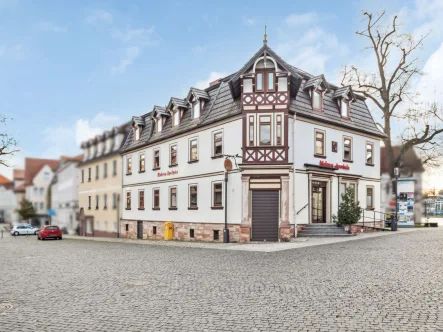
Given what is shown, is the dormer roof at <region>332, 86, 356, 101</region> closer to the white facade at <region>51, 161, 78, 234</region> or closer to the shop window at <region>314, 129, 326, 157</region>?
the shop window at <region>314, 129, 326, 157</region>

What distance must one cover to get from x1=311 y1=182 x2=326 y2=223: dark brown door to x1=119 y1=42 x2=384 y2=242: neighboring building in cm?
6

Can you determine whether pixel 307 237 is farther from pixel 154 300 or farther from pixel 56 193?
pixel 56 193

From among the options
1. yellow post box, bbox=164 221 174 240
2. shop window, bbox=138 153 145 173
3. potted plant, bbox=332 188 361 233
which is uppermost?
shop window, bbox=138 153 145 173

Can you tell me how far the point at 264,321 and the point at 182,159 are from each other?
25099 mm

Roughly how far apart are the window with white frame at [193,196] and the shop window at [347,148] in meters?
10.2

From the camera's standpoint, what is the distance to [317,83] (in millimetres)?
28141

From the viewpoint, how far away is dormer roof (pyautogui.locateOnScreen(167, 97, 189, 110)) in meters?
32.8

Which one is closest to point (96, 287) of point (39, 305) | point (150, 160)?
point (39, 305)

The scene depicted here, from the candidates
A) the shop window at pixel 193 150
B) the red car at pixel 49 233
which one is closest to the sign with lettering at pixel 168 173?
the shop window at pixel 193 150

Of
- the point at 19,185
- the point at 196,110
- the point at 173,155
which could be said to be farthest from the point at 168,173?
the point at 19,185

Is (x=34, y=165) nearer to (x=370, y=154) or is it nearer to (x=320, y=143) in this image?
(x=370, y=154)

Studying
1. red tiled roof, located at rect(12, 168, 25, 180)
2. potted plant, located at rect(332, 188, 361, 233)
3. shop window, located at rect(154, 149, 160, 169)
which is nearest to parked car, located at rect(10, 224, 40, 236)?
red tiled roof, located at rect(12, 168, 25, 180)

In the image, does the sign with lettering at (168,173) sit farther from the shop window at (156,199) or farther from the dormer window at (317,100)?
the dormer window at (317,100)

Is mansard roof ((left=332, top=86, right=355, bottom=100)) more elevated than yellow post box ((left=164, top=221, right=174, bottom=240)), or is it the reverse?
mansard roof ((left=332, top=86, right=355, bottom=100))
